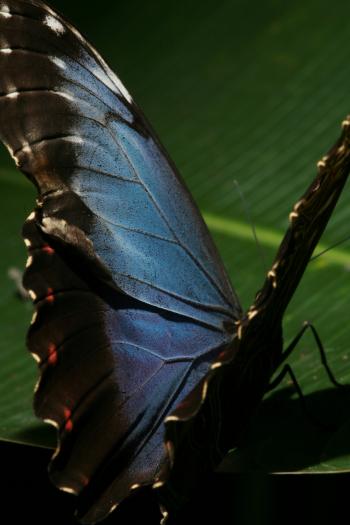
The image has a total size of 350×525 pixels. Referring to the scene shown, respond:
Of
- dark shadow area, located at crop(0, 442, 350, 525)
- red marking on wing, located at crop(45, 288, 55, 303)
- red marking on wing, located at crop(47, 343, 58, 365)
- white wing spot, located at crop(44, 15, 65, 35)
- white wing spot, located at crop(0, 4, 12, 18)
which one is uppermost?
white wing spot, located at crop(0, 4, 12, 18)

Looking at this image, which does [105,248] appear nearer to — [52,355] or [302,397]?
[52,355]

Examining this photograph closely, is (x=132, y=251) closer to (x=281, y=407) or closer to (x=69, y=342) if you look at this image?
(x=69, y=342)

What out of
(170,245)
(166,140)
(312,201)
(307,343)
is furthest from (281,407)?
(166,140)

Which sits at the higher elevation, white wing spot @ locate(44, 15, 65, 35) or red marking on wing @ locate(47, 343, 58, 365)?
white wing spot @ locate(44, 15, 65, 35)

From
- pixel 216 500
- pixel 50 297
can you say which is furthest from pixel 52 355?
pixel 216 500

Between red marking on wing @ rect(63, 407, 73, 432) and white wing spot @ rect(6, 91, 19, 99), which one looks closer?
red marking on wing @ rect(63, 407, 73, 432)

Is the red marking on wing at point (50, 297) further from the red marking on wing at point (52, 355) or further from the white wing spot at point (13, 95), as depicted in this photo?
the white wing spot at point (13, 95)

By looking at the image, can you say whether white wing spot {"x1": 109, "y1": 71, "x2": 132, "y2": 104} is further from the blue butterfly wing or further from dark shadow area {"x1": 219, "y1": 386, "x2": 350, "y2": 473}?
dark shadow area {"x1": 219, "y1": 386, "x2": 350, "y2": 473}

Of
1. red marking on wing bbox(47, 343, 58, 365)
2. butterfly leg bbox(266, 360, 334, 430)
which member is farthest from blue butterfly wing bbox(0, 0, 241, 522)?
butterfly leg bbox(266, 360, 334, 430)
